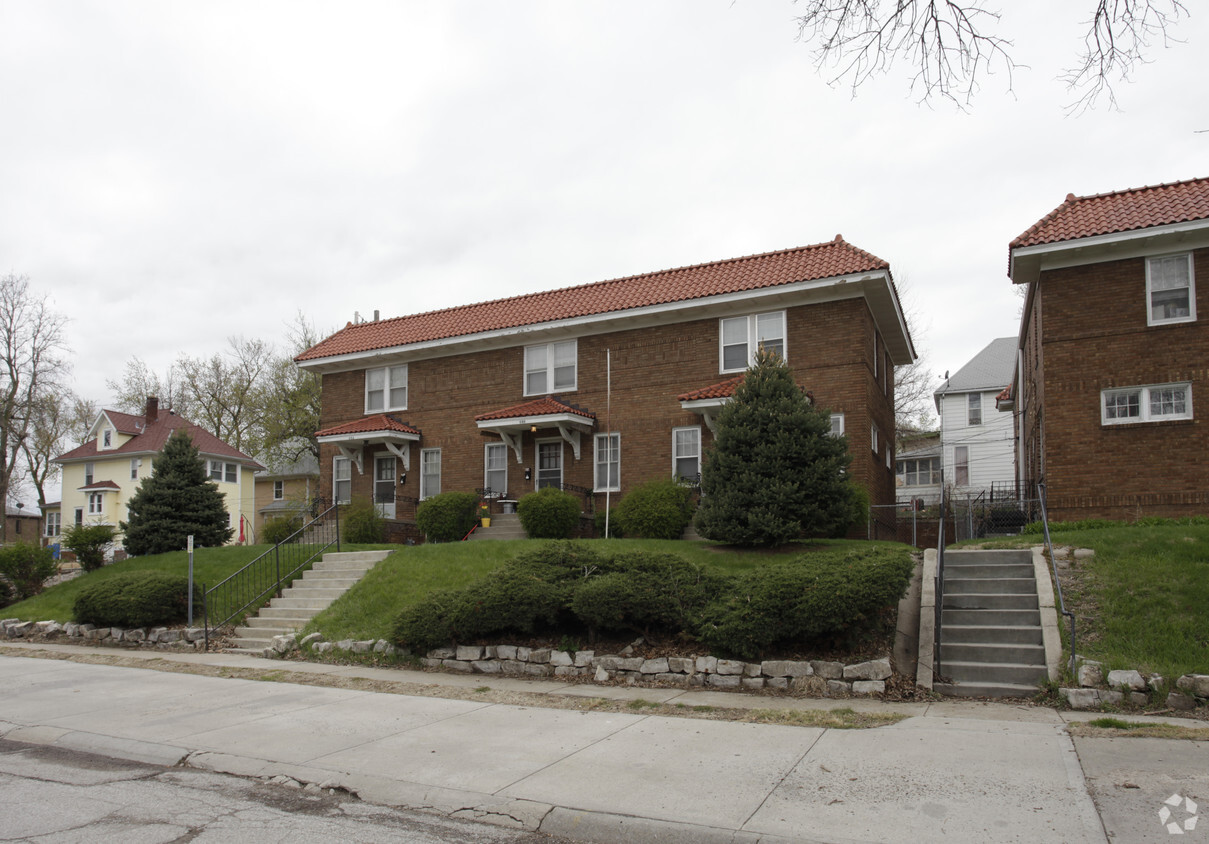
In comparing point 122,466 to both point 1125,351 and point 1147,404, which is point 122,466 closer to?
point 1125,351

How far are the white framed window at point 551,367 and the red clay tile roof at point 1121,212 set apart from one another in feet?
35.6

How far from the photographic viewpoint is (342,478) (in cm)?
2591

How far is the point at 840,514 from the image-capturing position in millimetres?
14648

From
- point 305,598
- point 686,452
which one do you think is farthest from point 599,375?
point 305,598

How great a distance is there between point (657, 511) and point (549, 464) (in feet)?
15.4

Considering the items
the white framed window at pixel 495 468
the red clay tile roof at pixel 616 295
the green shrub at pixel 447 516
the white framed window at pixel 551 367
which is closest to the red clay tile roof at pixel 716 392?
the red clay tile roof at pixel 616 295

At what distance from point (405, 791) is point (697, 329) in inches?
624

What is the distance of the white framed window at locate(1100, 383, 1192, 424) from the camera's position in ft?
51.7

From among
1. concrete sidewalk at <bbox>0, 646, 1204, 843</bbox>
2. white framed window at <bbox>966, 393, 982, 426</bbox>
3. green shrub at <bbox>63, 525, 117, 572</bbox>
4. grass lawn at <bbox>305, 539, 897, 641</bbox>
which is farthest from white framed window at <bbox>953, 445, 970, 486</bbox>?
green shrub at <bbox>63, 525, 117, 572</bbox>

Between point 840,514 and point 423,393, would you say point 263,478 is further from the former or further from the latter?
point 840,514

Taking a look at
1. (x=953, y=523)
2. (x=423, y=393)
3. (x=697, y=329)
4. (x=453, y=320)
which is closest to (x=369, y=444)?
(x=423, y=393)

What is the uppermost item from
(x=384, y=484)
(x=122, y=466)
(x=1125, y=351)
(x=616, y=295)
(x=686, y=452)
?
(x=616, y=295)

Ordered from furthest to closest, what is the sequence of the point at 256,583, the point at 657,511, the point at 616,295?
the point at 616,295 → the point at 657,511 → the point at 256,583

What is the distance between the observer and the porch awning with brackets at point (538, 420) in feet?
68.6
